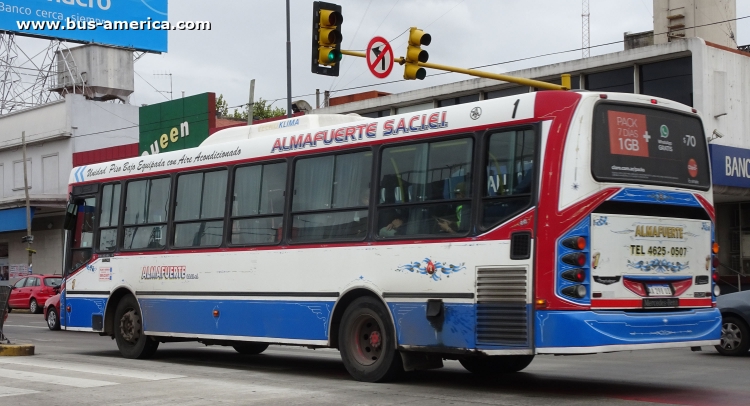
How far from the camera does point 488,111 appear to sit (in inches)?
422

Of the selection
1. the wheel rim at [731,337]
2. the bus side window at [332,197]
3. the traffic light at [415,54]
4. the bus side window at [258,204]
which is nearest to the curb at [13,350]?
the bus side window at [258,204]

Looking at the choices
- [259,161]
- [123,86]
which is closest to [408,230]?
[259,161]

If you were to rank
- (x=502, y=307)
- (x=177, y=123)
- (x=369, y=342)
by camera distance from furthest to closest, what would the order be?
1. (x=177, y=123)
2. (x=369, y=342)
3. (x=502, y=307)

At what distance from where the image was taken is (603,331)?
32.0 ft

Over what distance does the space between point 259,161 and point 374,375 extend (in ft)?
11.9

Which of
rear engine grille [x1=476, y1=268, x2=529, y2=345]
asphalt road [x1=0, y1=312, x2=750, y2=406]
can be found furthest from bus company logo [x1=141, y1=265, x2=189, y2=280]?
rear engine grille [x1=476, y1=268, x2=529, y2=345]

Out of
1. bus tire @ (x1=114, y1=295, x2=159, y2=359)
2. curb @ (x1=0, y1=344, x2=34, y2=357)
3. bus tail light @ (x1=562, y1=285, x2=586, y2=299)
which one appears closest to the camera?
bus tail light @ (x1=562, y1=285, x2=586, y2=299)

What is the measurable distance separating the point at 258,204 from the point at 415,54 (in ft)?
22.6

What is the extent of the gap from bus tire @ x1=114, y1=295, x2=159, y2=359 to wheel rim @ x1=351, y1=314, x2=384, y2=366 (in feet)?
15.8

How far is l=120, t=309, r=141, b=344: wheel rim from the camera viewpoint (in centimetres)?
1561

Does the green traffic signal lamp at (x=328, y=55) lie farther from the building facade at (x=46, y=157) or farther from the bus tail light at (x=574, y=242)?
the building facade at (x=46, y=157)

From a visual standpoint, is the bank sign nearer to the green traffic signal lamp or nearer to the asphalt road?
the asphalt road

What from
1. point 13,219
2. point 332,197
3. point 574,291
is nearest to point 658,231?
point 574,291

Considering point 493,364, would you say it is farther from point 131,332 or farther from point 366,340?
point 131,332
